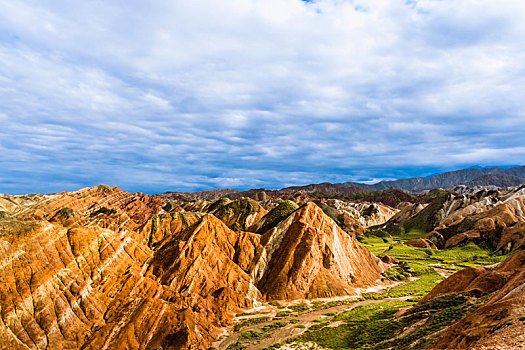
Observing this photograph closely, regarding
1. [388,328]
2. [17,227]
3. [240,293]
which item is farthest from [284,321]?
[17,227]

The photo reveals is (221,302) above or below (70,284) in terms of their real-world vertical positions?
below

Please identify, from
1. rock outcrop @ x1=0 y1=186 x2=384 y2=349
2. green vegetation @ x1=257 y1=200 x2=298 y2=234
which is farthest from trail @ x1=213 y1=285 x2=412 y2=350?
green vegetation @ x1=257 y1=200 x2=298 y2=234

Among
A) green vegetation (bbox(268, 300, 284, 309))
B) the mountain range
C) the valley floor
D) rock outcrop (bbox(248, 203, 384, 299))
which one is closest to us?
the valley floor

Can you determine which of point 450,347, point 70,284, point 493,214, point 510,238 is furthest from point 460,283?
point 493,214

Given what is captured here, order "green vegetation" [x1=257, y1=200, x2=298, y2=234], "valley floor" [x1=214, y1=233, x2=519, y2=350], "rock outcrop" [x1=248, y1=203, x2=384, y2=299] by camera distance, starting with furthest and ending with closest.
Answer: "green vegetation" [x1=257, y1=200, x2=298, y2=234], "rock outcrop" [x1=248, y1=203, x2=384, y2=299], "valley floor" [x1=214, y1=233, x2=519, y2=350]

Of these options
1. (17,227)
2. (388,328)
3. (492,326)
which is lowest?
(388,328)

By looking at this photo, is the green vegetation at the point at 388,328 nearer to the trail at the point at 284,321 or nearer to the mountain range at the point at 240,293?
the mountain range at the point at 240,293

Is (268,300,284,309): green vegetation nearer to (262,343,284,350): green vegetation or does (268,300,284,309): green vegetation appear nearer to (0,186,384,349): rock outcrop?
(0,186,384,349): rock outcrop

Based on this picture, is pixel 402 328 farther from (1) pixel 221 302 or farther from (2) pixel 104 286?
(2) pixel 104 286

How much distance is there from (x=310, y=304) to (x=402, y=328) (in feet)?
75.1

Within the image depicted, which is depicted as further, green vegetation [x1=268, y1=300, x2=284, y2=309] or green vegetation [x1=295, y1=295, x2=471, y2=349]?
green vegetation [x1=268, y1=300, x2=284, y2=309]

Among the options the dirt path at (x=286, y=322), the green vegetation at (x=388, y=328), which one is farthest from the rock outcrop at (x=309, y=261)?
the green vegetation at (x=388, y=328)

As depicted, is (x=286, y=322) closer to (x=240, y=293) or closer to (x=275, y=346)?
(x=275, y=346)

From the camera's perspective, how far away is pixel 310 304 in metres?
52.3
